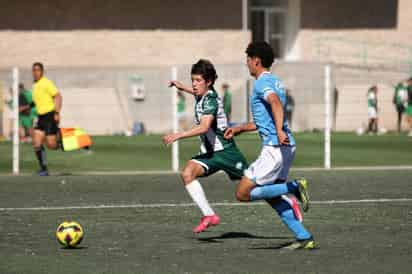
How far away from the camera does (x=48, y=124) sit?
67.4ft

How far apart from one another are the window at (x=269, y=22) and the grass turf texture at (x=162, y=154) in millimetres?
12319

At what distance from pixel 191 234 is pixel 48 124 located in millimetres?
9009

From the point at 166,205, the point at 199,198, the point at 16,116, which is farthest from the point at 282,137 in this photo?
the point at 16,116

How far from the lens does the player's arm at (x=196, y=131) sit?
11336 millimetres

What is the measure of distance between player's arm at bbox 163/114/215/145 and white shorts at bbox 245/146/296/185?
974mm

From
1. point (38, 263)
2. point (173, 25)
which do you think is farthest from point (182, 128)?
point (38, 263)

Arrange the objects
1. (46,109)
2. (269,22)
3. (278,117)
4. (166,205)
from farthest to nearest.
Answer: (269,22) → (46,109) → (166,205) → (278,117)

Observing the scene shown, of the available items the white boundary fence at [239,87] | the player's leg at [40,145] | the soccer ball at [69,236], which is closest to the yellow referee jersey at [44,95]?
the player's leg at [40,145]

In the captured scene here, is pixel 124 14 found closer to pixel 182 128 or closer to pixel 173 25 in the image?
pixel 173 25

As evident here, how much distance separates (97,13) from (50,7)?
5.43 feet

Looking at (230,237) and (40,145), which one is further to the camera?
(40,145)

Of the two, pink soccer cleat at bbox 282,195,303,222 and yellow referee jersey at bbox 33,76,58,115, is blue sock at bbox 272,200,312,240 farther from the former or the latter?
yellow referee jersey at bbox 33,76,58,115

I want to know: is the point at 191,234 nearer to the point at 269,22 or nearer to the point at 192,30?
the point at 192,30

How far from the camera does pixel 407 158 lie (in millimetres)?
25766
